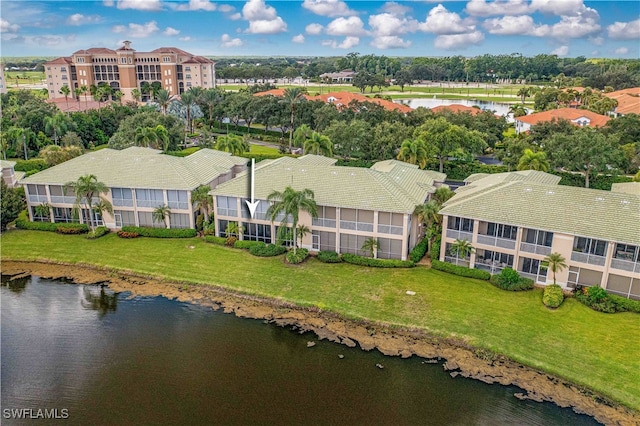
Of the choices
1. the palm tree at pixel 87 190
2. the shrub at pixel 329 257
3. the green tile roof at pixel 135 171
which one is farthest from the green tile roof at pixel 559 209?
the palm tree at pixel 87 190

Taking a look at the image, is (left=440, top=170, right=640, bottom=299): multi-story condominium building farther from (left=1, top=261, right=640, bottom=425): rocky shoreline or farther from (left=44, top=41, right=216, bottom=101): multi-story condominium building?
(left=44, top=41, right=216, bottom=101): multi-story condominium building

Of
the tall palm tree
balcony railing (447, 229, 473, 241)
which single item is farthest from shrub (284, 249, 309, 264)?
the tall palm tree

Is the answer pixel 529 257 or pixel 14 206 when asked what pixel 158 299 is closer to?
pixel 14 206

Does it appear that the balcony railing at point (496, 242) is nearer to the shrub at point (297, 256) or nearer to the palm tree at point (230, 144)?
the shrub at point (297, 256)

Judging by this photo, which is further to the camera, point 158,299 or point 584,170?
point 584,170

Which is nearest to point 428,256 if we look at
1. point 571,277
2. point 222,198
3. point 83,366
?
point 571,277

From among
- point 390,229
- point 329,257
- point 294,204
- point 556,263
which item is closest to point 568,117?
point 556,263

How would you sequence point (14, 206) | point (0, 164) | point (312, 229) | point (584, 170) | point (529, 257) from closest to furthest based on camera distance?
1. point (529, 257)
2. point (312, 229)
3. point (14, 206)
4. point (0, 164)
5. point (584, 170)

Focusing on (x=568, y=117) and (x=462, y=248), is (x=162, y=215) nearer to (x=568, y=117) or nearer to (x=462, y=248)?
(x=462, y=248)
